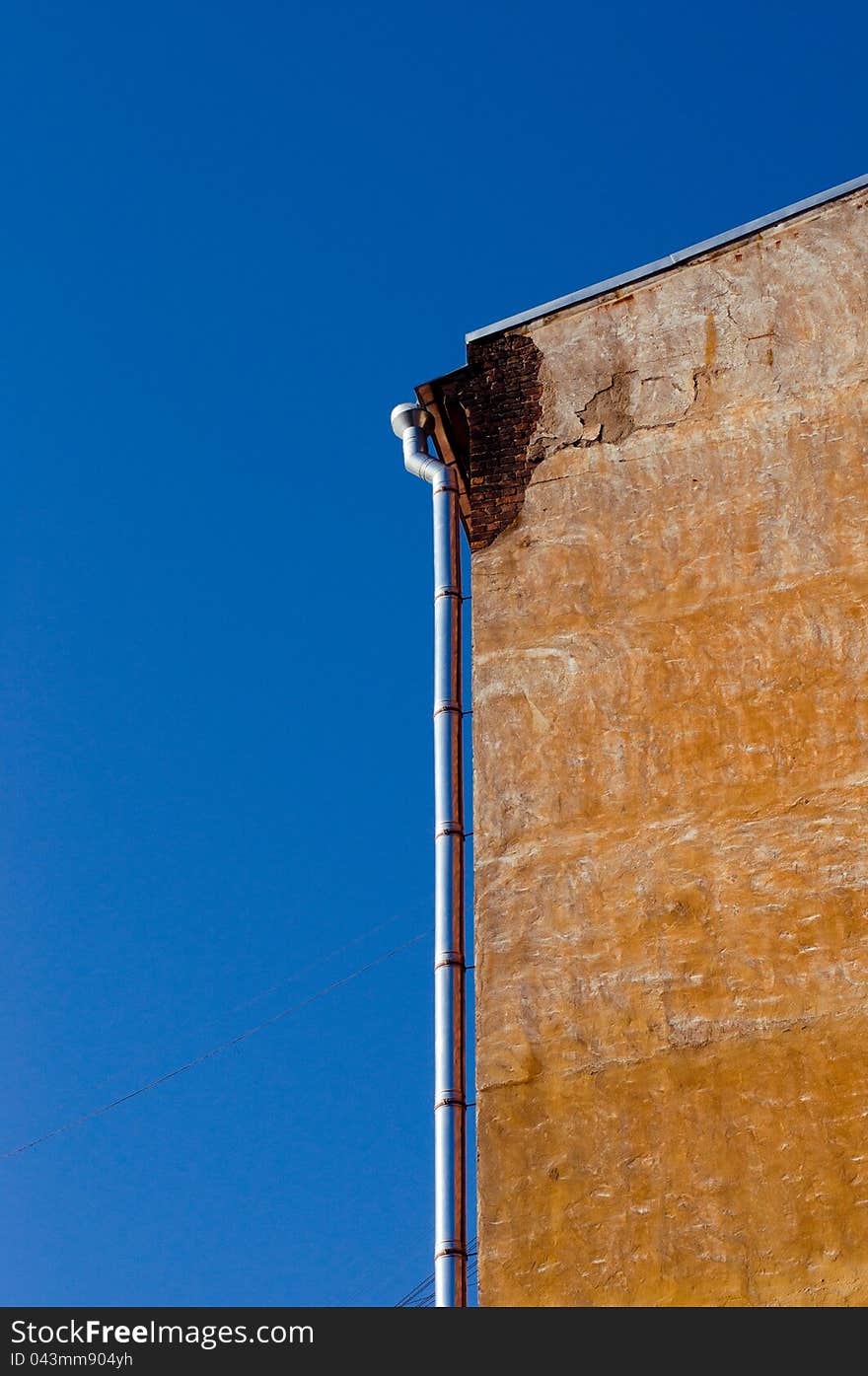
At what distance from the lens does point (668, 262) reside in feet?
30.7

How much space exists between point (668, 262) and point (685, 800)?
3386 millimetres

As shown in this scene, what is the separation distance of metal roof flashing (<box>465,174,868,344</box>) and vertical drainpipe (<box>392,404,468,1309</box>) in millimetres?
798

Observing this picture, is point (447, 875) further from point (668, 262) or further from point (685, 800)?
point (668, 262)

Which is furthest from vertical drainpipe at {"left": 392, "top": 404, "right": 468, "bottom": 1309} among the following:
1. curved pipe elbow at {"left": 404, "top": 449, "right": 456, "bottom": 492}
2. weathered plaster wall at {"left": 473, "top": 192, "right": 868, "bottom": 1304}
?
weathered plaster wall at {"left": 473, "top": 192, "right": 868, "bottom": 1304}

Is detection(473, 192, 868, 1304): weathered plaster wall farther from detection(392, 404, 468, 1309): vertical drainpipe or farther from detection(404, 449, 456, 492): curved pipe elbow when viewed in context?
detection(404, 449, 456, 492): curved pipe elbow

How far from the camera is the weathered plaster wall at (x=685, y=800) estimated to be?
7.17m

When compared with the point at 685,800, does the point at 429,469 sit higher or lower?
higher

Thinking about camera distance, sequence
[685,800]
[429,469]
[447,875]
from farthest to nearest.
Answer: [429,469], [447,875], [685,800]

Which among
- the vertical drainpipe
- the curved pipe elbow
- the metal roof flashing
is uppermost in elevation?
the metal roof flashing

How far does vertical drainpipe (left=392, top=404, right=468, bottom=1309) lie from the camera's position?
8.12 m

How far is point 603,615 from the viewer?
8.60 metres

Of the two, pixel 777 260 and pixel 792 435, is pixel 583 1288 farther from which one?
pixel 777 260

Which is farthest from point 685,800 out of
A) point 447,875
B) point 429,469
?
point 429,469
